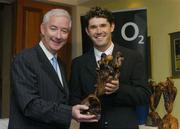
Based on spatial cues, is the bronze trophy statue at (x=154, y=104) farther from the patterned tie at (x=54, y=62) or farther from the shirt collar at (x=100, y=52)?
the patterned tie at (x=54, y=62)

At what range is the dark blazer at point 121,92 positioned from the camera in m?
1.46

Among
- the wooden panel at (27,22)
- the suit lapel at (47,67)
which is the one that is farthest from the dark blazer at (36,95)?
the wooden panel at (27,22)

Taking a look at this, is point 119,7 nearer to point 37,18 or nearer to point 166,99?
point 37,18

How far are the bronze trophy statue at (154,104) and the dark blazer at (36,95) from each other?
1269 millimetres

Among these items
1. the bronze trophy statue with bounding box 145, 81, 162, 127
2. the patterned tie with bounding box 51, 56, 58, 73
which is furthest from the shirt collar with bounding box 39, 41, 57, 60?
the bronze trophy statue with bounding box 145, 81, 162, 127

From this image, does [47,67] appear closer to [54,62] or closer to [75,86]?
[54,62]

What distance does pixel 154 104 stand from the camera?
2.59 metres

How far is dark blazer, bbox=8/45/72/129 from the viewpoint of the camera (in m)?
1.24

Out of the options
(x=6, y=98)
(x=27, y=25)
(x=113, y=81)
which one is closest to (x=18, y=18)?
(x=27, y=25)

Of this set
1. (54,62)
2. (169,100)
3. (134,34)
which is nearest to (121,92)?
(54,62)

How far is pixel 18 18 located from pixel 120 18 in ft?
3.99

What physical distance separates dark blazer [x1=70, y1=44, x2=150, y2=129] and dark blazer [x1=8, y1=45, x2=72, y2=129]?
0.20 meters

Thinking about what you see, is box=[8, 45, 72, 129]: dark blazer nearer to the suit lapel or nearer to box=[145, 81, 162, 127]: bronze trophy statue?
the suit lapel

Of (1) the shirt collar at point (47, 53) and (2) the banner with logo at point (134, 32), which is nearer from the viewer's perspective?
(1) the shirt collar at point (47, 53)
